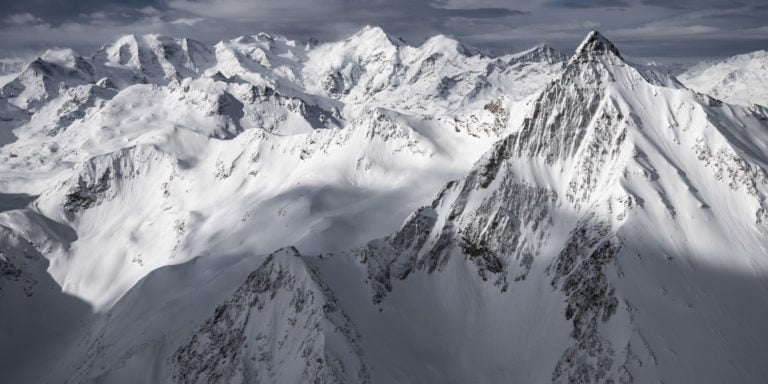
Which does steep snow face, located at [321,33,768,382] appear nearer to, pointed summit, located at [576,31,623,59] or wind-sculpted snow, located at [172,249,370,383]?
pointed summit, located at [576,31,623,59]

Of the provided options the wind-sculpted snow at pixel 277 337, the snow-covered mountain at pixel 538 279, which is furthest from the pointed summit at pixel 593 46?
the wind-sculpted snow at pixel 277 337

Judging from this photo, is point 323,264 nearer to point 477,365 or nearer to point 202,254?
point 477,365

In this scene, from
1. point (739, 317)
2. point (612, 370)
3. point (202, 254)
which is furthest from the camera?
point (202, 254)

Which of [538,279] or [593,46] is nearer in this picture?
[538,279]

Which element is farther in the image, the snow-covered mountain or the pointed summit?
the pointed summit

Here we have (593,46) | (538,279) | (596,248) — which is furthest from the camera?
(593,46)

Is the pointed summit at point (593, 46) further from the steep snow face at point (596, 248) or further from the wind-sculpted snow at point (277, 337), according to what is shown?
the wind-sculpted snow at point (277, 337)

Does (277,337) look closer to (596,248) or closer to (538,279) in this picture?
(538,279)

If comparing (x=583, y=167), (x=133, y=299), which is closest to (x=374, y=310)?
(x=583, y=167)

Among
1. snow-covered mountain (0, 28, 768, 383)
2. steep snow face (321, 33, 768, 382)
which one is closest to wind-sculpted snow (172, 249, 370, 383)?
snow-covered mountain (0, 28, 768, 383)

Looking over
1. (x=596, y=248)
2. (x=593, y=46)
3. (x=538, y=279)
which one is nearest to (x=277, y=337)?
(x=538, y=279)

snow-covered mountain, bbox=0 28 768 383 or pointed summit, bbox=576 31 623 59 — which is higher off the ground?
pointed summit, bbox=576 31 623 59
